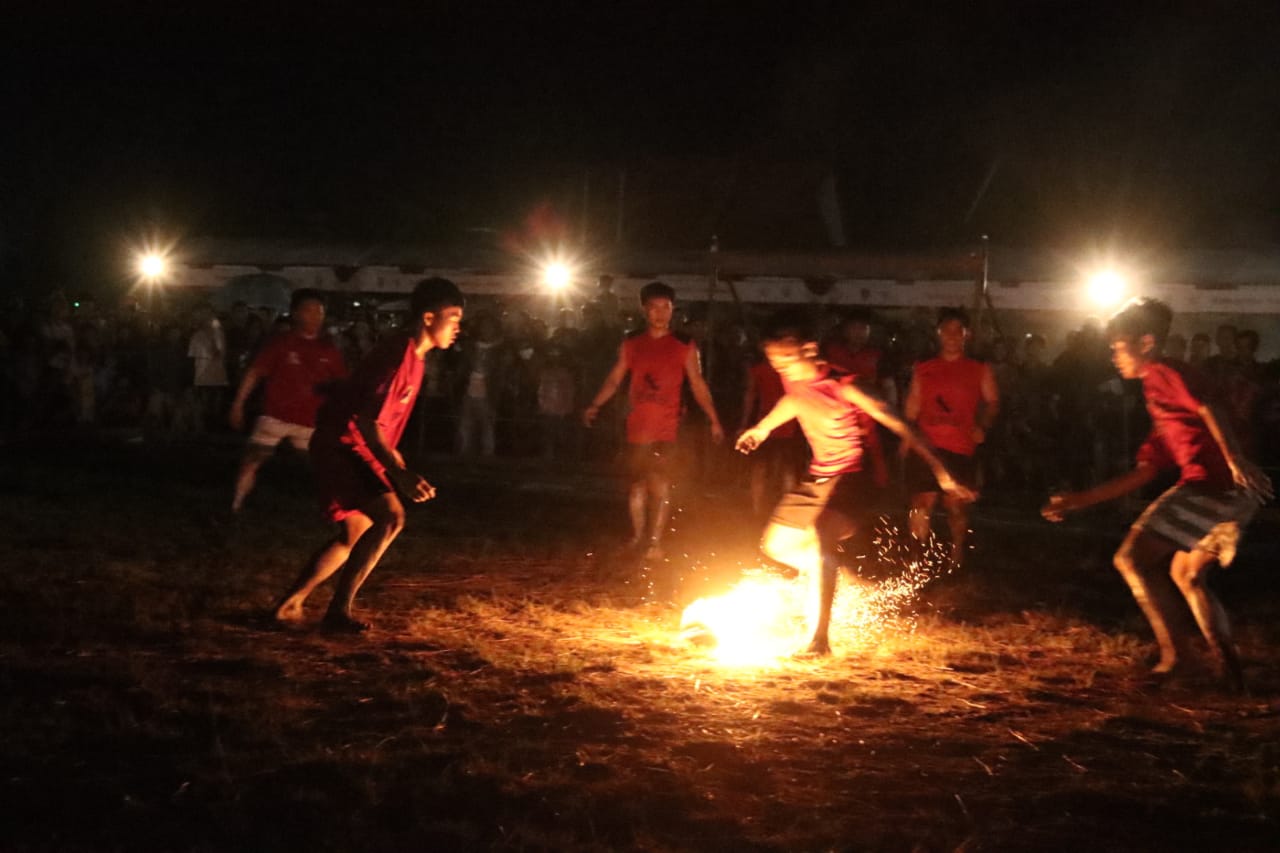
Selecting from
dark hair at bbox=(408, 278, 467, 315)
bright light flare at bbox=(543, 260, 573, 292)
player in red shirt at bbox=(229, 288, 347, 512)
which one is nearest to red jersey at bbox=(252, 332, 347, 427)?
player in red shirt at bbox=(229, 288, 347, 512)

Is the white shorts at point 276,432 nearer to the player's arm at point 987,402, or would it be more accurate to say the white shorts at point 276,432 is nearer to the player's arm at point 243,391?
the player's arm at point 243,391

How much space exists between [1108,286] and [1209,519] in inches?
438

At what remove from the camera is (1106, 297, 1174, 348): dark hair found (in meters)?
6.77

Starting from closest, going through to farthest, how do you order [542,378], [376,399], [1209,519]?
1. [1209,519]
2. [376,399]
3. [542,378]

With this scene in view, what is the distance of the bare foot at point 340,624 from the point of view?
7367 millimetres

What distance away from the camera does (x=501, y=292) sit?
745 inches

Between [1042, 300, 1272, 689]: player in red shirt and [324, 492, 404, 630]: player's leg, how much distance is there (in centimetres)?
333

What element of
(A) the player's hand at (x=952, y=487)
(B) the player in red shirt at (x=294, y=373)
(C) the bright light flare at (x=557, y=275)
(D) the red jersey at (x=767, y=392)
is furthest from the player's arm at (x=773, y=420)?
(C) the bright light flare at (x=557, y=275)

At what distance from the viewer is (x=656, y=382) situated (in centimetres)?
1010

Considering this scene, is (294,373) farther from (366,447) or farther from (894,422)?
(894,422)

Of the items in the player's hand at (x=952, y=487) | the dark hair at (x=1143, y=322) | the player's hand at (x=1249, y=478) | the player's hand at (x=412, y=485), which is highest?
the dark hair at (x=1143, y=322)

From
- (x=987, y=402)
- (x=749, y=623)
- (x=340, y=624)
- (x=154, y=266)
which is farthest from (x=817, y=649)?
(x=154, y=266)

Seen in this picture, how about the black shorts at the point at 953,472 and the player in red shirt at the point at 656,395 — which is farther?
the player in red shirt at the point at 656,395

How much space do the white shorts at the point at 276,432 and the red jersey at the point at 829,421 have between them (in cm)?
456
